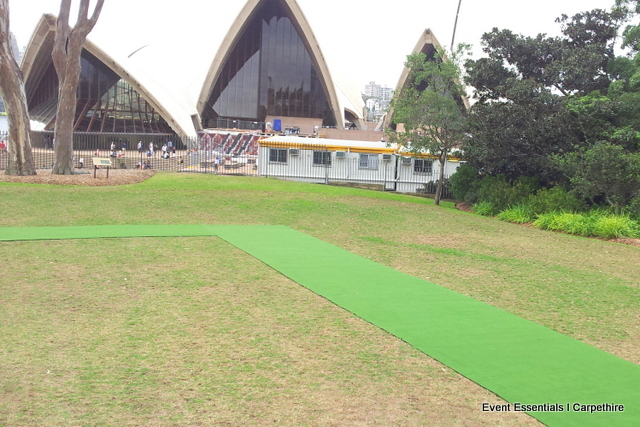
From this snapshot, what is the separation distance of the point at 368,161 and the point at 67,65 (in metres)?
14.8

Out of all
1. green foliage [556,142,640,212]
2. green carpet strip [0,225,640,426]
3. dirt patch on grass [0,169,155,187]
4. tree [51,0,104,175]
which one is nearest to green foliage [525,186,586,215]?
green foliage [556,142,640,212]

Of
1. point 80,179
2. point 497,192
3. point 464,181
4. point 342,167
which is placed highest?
point 342,167

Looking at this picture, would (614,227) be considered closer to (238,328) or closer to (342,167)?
(238,328)

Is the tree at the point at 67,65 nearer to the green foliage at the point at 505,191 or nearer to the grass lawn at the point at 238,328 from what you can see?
the grass lawn at the point at 238,328

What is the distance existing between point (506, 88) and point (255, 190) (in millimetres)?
9673

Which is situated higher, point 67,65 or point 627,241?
point 67,65

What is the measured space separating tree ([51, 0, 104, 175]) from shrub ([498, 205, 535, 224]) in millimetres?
16384

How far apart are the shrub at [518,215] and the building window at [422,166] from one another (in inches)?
404

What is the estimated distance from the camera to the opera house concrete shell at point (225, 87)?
41.9m

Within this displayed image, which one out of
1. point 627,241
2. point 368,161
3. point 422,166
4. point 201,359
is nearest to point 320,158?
point 368,161

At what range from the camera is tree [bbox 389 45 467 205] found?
20984mm

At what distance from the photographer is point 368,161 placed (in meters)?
29.0

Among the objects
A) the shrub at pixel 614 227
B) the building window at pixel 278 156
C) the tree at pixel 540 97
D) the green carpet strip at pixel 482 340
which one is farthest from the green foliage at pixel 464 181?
the green carpet strip at pixel 482 340

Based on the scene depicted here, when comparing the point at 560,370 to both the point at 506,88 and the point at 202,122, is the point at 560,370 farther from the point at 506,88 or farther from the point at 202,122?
the point at 202,122
